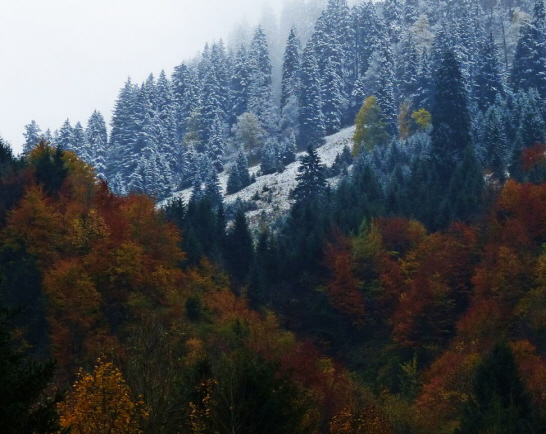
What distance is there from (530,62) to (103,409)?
105160 mm

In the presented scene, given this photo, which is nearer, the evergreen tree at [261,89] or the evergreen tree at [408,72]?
the evergreen tree at [408,72]

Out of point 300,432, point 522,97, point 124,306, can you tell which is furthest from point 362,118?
point 300,432

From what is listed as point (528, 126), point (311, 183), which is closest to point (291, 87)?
point (311, 183)

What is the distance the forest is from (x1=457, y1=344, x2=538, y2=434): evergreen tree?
14cm

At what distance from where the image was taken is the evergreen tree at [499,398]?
148 ft

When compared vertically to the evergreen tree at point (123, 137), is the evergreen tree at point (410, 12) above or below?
above

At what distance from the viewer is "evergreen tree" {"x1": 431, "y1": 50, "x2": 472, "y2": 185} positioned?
322 feet

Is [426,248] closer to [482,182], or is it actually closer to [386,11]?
[482,182]

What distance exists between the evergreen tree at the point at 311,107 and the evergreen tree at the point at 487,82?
3260 cm

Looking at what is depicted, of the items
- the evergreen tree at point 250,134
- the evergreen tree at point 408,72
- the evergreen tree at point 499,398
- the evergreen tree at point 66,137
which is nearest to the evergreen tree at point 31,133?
the evergreen tree at point 66,137

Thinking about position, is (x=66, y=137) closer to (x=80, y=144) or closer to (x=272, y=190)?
(x=80, y=144)

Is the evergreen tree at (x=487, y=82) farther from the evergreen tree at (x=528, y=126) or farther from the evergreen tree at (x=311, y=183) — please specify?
the evergreen tree at (x=311, y=183)

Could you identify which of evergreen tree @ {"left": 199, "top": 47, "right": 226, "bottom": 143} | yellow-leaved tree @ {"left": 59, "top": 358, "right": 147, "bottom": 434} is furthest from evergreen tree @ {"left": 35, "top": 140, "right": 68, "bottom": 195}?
evergreen tree @ {"left": 199, "top": 47, "right": 226, "bottom": 143}

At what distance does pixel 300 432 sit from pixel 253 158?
11143 centimetres
